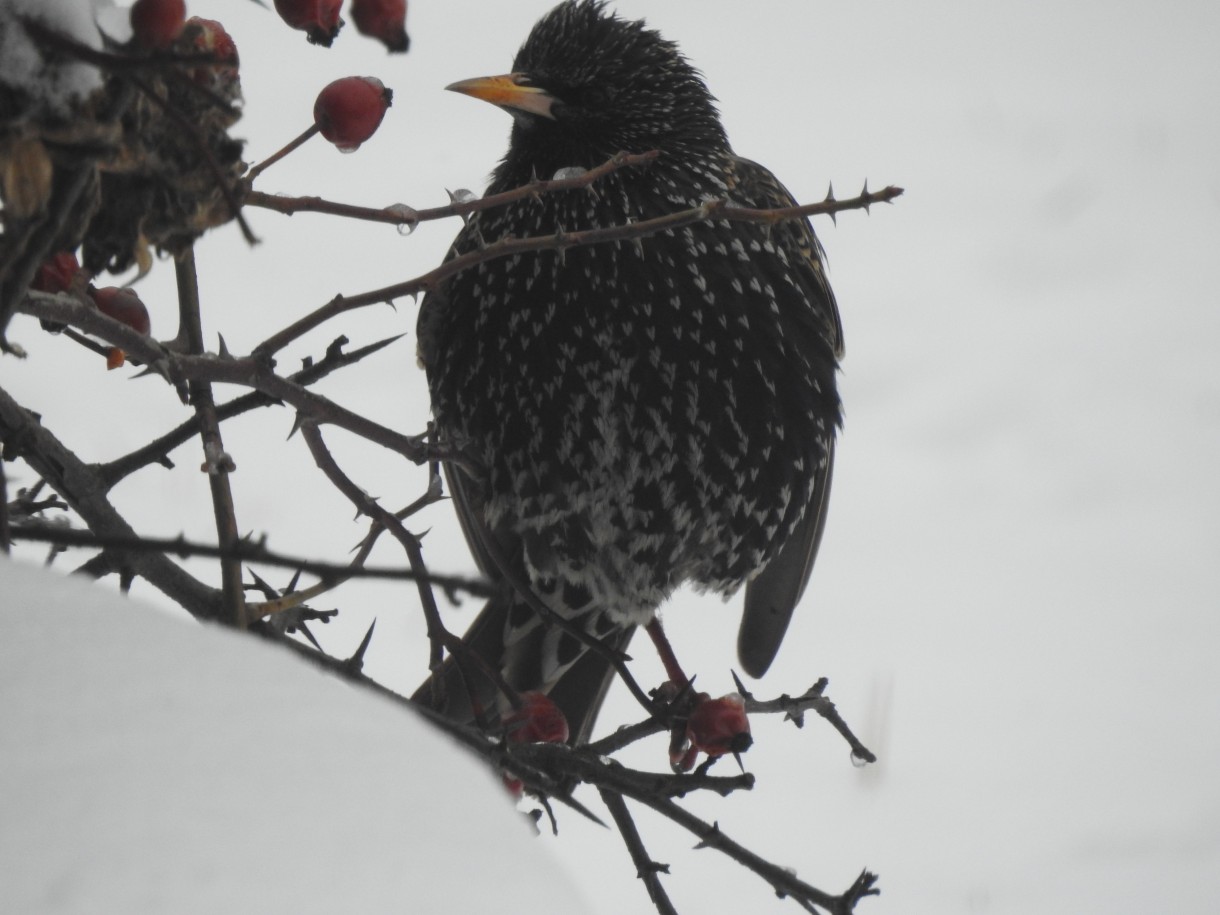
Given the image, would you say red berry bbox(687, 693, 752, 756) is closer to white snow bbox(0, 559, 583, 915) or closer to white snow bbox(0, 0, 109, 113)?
white snow bbox(0, 559, 583, 915)

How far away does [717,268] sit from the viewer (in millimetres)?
1804

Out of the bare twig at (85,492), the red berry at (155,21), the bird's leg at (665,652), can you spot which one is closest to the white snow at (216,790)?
the red berry at (155,21)

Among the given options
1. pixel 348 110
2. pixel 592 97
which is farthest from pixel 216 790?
pixel 592 97

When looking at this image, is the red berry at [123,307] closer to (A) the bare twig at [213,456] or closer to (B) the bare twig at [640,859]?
(A) the bare twig at [213,456]

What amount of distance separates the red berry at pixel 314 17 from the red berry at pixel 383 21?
0.20 ft

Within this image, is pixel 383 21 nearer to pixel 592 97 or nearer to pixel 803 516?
pixel 592 97

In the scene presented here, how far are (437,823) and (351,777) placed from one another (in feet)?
0.13

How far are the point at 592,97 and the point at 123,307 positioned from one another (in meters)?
1.08

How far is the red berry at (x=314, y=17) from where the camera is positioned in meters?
0.89

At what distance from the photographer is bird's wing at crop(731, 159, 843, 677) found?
202 cm

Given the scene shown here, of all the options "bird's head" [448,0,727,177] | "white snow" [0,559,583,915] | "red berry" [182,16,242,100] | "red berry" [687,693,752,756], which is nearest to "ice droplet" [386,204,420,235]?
"red berry" [182,16,242,100]

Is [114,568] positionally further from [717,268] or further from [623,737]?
[717,268]

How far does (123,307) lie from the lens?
1080 mm

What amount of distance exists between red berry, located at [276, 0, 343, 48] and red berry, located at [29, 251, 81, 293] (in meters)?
0.22
